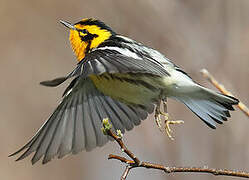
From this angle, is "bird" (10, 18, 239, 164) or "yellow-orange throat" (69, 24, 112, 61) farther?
"yellow-orange throat" (69, 24, 112, 61)

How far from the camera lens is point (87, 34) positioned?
9.21ft

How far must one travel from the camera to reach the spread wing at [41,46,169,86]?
1.98 metres

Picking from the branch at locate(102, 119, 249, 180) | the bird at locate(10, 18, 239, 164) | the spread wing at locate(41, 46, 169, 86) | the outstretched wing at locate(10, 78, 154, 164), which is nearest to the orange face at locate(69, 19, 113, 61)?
the bird at locate(10, 18, 239, 164)

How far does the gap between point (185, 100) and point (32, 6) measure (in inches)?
96.4

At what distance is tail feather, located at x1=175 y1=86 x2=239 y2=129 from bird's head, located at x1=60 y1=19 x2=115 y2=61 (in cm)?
59

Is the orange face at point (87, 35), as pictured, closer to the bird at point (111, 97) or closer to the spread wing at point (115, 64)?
the bird at point (111, 97)

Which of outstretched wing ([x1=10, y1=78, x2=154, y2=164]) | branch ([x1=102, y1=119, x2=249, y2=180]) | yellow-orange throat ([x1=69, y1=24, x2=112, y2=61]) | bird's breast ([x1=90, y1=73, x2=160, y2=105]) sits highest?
yellow-orange throat ([x1=69, y1=24, x2=112, y2=61])

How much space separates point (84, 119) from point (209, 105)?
2.30ft

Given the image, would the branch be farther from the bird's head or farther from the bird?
the bird's head

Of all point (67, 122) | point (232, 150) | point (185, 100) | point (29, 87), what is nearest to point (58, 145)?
point (67, 122)

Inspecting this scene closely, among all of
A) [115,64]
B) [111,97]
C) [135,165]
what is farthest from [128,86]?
[135,165]

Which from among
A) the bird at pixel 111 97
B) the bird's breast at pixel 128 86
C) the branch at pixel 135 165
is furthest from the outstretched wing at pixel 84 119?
the branch at pixel 135 165

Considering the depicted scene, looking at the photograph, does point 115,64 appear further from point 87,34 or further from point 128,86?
point 87,34

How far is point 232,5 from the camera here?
362cm
